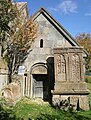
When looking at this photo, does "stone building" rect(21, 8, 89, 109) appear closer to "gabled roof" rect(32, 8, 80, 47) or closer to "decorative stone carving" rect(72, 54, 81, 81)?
"gabled roof" rect(32, 8, 80, 47)

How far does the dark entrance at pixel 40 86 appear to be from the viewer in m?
16.2

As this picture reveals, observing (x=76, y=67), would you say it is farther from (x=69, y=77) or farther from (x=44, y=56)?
(x=44, y=56)

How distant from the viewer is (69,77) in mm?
13328

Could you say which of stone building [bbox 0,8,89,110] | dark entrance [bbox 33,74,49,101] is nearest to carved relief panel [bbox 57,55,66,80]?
stone building [bbox 0,8,89,110]

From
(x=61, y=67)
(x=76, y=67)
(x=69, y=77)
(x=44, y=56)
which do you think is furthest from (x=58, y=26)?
(x=69, y=77)

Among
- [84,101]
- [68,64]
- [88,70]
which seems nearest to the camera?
[84,101]

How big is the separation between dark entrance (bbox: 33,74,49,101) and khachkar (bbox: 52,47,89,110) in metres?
2.98

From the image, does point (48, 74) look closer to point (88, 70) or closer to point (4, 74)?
point (4, 74)

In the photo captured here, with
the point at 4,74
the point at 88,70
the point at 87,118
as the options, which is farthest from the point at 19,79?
the point at 88,70

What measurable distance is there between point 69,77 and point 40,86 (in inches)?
142

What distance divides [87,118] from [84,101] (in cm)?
241

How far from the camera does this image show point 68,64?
13.4m

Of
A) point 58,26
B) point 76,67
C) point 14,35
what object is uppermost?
point 58,26

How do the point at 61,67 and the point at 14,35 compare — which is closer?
the point at 61,67
